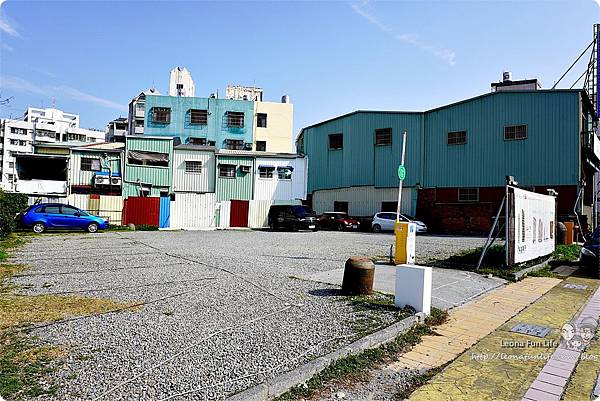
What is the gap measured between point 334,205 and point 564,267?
20952 millimetres

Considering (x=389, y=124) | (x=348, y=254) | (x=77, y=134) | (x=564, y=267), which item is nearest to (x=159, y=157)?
(x=389, y=124)

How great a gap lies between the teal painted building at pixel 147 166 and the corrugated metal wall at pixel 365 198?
12.2m

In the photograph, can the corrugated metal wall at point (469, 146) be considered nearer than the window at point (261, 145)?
Yes

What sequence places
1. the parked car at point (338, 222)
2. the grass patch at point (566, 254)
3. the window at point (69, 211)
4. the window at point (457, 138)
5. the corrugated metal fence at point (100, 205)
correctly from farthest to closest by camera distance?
1. the parked car at point (338, 222)
2. the window at point (457, 138)
3. the corrugated metal fence at point (100, 205)
4. the window at point (69, 211)
5. the grass patch at point (566, 254)

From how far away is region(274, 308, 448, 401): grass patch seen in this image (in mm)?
3712

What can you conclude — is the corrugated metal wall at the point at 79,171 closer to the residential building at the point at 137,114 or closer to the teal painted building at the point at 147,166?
the teal painted building at the point at 147,166

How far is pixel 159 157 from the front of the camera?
102 ft

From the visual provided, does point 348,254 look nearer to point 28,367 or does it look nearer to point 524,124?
point 28,367

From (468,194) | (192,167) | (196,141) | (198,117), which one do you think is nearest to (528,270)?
(468,194)

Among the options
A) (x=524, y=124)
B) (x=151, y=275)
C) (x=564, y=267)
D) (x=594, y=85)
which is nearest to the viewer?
(x=151, y=275)

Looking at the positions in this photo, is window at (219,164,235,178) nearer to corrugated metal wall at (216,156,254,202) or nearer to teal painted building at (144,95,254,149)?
corrugated metal wall at (216,156,254,202)

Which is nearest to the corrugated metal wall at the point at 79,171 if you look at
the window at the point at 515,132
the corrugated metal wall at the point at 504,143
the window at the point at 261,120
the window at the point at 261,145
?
the window at the point at 261,145

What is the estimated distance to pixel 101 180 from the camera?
29125 mm

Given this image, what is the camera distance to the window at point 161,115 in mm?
41594
